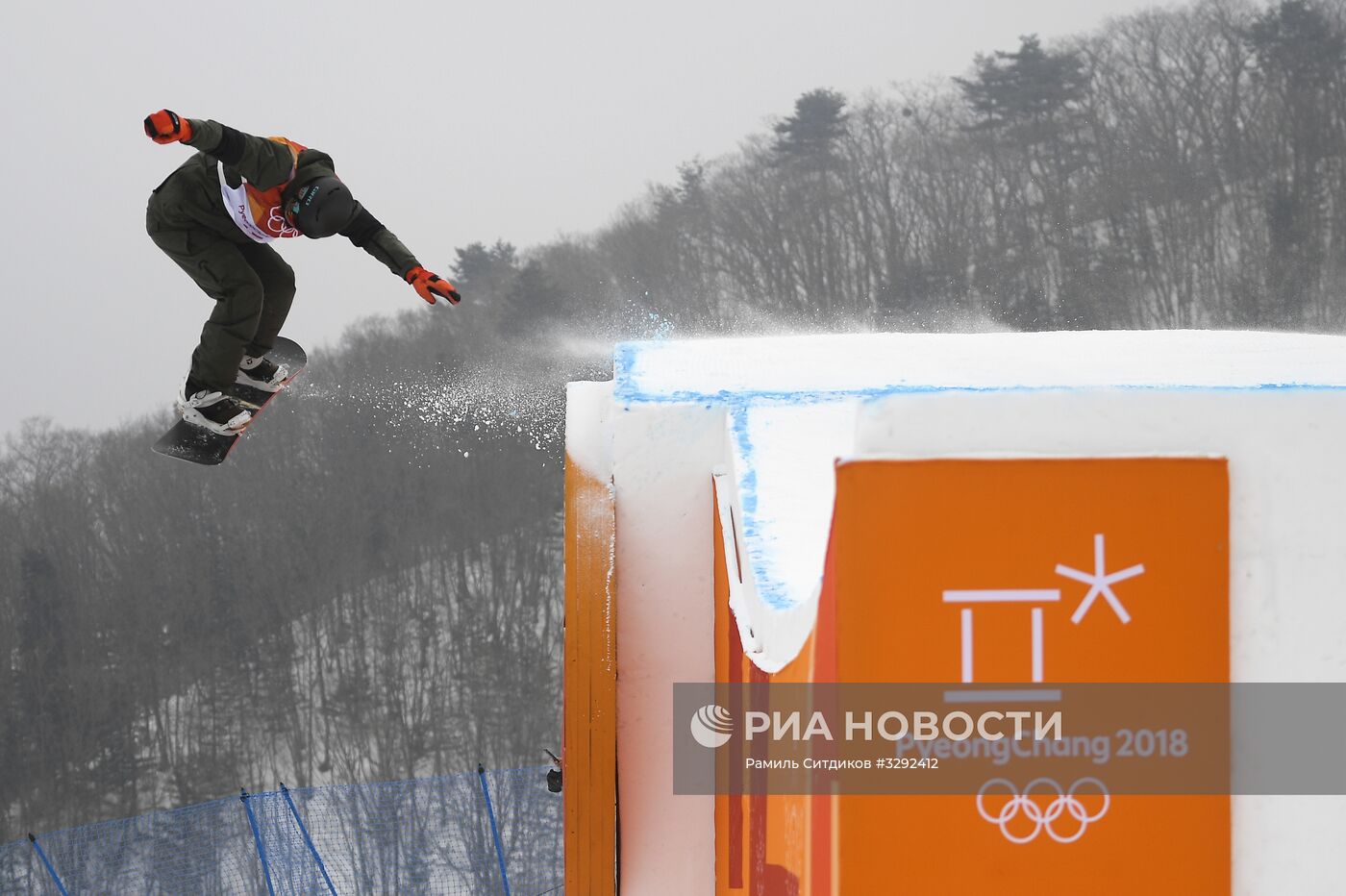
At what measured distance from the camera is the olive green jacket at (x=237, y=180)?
14.4 ft

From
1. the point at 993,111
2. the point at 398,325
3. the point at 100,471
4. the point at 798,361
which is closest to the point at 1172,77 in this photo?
the point at 993,111

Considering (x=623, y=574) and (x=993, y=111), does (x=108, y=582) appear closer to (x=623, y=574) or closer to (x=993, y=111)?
(x=993, y=111)

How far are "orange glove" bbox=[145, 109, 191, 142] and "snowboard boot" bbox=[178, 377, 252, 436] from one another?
155 centimetres

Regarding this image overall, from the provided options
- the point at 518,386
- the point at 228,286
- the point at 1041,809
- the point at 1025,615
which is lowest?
the point at 1041,809

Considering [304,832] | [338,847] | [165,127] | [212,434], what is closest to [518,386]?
[338,847]

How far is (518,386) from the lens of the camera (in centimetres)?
4275

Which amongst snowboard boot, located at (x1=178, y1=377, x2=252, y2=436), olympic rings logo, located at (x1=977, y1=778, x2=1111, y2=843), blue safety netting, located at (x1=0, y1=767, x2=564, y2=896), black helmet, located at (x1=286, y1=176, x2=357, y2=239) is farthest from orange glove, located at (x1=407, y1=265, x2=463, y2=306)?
blue safety netting, located at (x1=0, y1=767, x2=564, y2=896)

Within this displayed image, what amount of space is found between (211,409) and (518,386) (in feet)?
123

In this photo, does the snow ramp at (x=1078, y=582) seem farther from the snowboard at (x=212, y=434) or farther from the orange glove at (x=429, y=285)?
the snowboard at (x=212, y=434)

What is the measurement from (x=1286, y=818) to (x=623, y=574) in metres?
2.58

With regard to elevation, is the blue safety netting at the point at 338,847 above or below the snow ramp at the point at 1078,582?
below

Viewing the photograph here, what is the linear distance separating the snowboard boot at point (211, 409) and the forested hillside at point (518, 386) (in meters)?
29.8

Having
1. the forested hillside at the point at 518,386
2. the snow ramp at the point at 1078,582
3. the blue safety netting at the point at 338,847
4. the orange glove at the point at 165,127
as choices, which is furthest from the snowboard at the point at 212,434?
the forested hillside at the point at 518,386

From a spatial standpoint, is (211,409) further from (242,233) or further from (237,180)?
(237,180)
